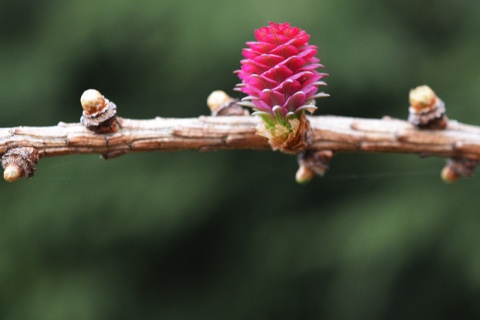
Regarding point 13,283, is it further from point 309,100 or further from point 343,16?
point 309,100

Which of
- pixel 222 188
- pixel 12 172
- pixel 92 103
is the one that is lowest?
pixel 12 172

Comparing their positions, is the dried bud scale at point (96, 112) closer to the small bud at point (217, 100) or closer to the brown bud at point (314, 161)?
the small bud at point (217, 100)

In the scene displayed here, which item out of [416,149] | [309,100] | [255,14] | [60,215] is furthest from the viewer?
[60,215]

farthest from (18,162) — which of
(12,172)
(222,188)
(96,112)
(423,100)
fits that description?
(222,188)

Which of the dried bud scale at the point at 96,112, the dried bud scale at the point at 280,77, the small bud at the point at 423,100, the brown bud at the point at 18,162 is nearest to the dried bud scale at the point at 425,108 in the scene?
the small bud at the point at 423,100

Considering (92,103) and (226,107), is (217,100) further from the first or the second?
(92,103)

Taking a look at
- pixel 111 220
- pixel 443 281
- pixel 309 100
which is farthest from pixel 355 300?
pixel 309 100

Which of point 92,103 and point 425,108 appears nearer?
point 92,103
